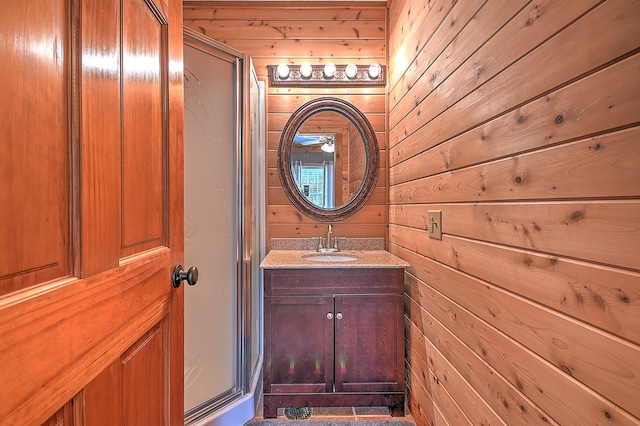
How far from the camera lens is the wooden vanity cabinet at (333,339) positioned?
177 centimetres

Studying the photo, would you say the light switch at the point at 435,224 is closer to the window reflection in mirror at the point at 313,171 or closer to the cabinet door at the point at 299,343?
the cabinet door at the point at 299,343

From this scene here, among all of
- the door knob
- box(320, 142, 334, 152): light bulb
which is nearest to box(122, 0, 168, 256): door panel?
the door knob

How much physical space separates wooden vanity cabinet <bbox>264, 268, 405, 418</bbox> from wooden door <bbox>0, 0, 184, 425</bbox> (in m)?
0.95

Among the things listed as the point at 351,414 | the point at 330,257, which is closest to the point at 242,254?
the point at 330,257

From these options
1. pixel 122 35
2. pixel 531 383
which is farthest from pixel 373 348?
pixel 122 35

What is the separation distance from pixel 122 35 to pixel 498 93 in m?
0.96

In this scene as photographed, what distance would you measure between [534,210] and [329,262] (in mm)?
1179

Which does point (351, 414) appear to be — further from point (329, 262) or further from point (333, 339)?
point (329, 262)

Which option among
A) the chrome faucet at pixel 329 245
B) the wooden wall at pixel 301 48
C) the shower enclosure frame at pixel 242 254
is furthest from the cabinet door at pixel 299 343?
the wooden wall at pixel 301 48

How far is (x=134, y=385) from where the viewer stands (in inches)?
27.3

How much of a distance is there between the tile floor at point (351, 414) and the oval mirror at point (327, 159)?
117 centimetres

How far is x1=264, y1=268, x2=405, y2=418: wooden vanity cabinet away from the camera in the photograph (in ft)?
5.79

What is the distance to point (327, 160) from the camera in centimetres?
232

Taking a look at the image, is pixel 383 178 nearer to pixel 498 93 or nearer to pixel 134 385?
pixel 498 93
